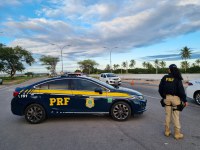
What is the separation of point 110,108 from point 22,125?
2831mm

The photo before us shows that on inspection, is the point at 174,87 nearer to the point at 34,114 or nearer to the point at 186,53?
the point at 34,114

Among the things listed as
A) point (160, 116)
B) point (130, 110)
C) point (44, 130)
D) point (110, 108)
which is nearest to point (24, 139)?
point (44, 130)

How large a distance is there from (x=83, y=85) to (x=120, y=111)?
148 cm

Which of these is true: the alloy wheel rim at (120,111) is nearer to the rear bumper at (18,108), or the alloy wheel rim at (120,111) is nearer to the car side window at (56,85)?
the car side window at (56,85)

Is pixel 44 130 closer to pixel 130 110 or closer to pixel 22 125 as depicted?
pixel 22 125

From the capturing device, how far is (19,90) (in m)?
7.59

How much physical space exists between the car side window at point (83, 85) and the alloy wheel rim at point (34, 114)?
→ 1324 millimetres

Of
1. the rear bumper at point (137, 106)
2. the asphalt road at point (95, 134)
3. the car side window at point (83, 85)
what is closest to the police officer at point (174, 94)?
the asphalt road at point (95, 134)


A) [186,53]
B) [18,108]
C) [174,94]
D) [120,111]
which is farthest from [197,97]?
[186,53]

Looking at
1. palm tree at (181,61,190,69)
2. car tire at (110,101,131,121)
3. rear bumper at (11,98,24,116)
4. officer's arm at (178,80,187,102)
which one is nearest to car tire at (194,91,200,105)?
car tire at (110,101,131,121)

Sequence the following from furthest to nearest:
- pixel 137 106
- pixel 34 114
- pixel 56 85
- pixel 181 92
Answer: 1. pixel 56 85
2. pixel 137 106
3. pixel 34 114
4. pixel 181 92

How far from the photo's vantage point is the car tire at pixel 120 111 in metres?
7.46

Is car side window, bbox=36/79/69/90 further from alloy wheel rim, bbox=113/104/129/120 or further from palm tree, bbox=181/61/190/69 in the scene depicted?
palm tree, bbox=181/61/190/69

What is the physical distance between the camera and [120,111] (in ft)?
24.6
